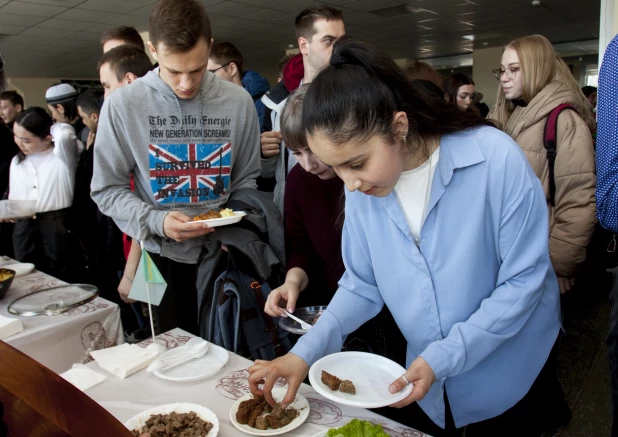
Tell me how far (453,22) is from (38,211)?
8.77 meters

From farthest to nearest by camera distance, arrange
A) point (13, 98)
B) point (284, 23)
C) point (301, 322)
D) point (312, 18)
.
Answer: point (284, 23) → point (13, 98) → point (312, 18) → point (301, 322)

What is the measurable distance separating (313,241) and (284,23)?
8.11 meters

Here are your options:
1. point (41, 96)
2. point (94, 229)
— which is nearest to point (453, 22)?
point (94, 229)

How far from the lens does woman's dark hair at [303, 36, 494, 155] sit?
39.7 inches

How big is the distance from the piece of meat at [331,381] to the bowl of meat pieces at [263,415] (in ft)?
0.36

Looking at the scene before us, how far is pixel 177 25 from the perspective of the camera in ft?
5.45

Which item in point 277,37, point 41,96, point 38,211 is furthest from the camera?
point 41,96

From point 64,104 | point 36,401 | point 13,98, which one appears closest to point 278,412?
point 36,401

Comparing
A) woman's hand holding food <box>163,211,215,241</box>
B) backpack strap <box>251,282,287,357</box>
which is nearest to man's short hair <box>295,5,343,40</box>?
woman's hand holding food <box>163,211,215,241</box>

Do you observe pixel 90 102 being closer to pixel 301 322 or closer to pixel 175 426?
pixel 301 322

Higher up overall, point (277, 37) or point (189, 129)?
point (277, 37)

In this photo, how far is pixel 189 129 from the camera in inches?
72.8

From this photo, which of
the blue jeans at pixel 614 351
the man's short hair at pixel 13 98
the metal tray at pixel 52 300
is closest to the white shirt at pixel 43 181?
the metal tray at pixel 52 300

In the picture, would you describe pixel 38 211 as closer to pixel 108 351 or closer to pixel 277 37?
pixel 108 351
